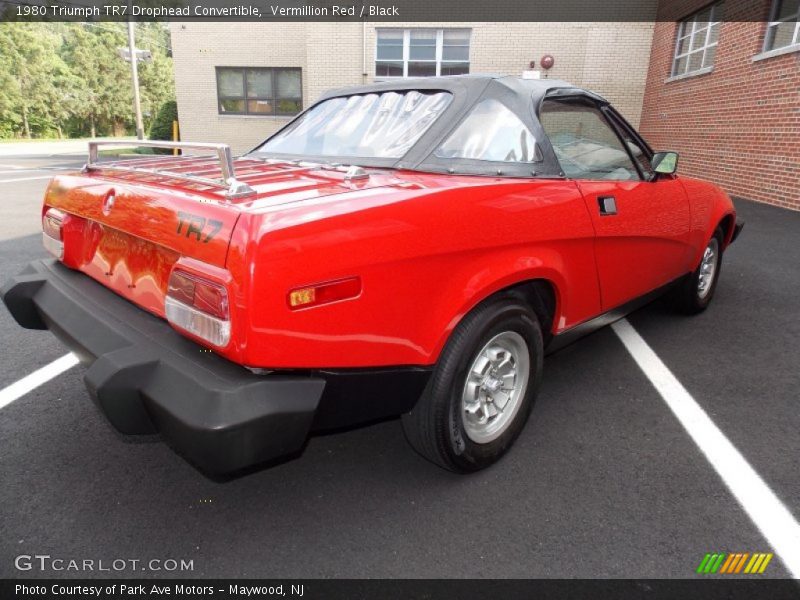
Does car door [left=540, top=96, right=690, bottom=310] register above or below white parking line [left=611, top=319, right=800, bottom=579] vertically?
above

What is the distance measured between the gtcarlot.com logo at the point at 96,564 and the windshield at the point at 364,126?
1849mm

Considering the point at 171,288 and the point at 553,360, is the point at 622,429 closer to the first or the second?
the point at 553,360

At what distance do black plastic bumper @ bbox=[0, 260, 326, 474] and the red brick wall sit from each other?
9.64 m

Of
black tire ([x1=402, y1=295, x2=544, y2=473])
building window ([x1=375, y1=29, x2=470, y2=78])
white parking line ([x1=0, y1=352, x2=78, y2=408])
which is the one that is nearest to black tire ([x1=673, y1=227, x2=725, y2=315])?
black tire ([x1=402, y1=295, x2=544, y2=473])

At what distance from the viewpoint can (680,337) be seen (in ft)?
13.1

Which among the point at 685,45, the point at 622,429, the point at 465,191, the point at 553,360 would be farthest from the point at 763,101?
the point at 465,191

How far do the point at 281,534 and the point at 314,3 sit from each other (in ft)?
54.1

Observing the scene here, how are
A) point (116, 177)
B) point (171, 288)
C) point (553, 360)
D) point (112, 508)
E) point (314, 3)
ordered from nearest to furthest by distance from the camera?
point (171, 288) < point (112, 508) < point (116, 177) < point (553, 360) < point (314, 3)

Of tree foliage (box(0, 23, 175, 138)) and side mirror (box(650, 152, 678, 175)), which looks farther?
tree foliage (box(0, 23, 175, 138))

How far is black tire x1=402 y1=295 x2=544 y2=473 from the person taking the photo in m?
2.07

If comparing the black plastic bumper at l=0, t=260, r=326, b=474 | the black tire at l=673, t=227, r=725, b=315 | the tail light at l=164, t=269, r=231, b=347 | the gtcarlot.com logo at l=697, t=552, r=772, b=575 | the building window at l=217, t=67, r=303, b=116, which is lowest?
the gtcarlot.com logo at l=697, t=552, r=772, b=575

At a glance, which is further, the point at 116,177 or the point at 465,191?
the point at 116,177

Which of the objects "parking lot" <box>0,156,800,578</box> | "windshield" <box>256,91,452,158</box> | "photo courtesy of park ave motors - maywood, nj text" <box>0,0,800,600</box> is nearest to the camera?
"photo courtesy of park ave motors - maywood, nj text" <box>0,0,800,600</box>

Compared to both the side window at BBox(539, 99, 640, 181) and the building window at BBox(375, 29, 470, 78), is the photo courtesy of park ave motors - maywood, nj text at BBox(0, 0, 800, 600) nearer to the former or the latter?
the side window at BBox(539, 99, 640, 181)
